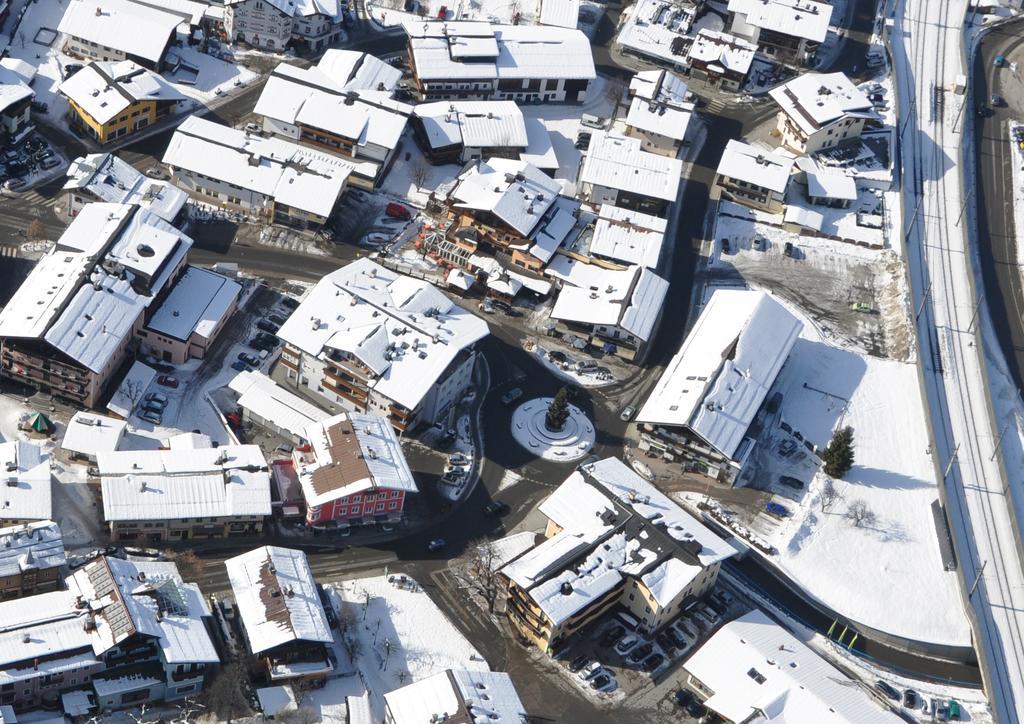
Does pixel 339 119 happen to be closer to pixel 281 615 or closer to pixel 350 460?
pixel 350 460

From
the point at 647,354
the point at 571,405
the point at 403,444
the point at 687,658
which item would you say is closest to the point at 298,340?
the point at 403,444

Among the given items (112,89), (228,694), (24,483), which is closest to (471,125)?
(112,89)

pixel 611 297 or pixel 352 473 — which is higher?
pixel 611 297

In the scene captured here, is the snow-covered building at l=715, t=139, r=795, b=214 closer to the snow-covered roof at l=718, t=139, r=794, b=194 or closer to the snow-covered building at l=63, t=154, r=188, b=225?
the snow-covered roof at l=718, t=139, r=794, b=194

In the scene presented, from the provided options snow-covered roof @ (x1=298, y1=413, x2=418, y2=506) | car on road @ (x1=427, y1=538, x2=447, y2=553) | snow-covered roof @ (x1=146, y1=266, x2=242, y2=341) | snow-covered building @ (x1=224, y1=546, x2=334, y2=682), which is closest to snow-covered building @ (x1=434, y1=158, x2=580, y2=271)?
snow-covered roof @ (x1=146, y1=266, x2=242, y2=341)

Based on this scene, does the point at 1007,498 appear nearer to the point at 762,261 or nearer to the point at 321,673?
the point at 762,261
